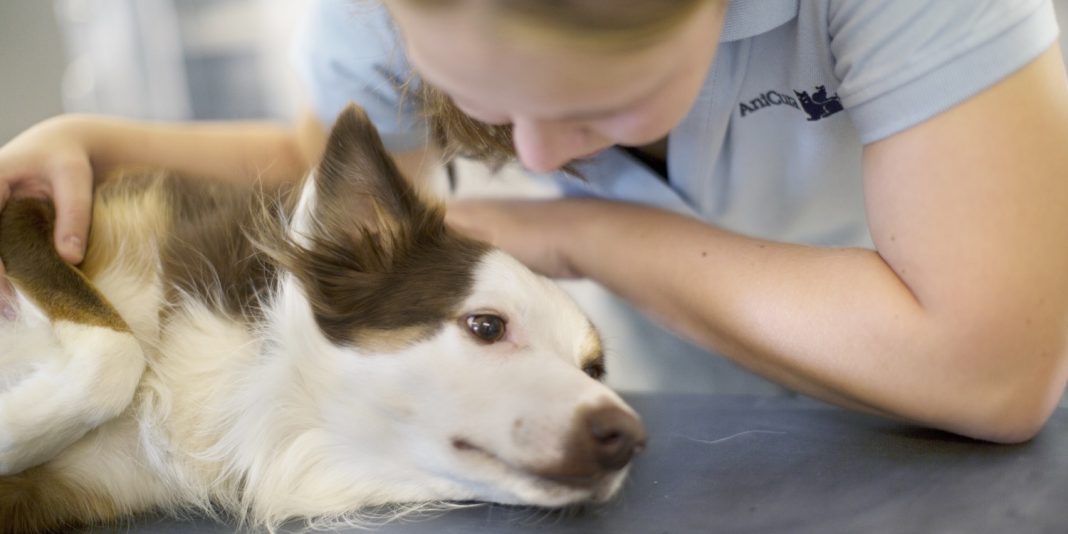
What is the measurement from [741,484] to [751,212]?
66 cm

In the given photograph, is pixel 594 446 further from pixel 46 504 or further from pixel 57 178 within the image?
pixel 57 178

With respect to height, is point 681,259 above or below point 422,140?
below

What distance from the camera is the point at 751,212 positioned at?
1749 millimetres

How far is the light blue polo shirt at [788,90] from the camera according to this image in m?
1.14

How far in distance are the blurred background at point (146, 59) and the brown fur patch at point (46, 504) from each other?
8.86 feet

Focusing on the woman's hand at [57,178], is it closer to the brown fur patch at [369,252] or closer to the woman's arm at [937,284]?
the brown fur patch at [369,252]

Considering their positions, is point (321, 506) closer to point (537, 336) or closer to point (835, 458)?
point (537, 336)

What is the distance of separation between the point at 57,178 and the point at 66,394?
1.39 feet

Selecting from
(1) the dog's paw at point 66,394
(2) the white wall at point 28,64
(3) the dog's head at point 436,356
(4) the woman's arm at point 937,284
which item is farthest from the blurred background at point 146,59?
(4) the woman's arm at point 937,284

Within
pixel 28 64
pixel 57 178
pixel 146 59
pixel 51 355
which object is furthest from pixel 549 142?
pixel 146 59

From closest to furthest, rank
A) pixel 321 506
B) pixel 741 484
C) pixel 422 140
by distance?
pixel 741 484, pixel 321 506, pixel 422 140

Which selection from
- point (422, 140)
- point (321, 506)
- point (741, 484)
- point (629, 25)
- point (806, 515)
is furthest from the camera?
point (422, 140)

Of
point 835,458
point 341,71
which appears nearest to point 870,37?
point 835,458

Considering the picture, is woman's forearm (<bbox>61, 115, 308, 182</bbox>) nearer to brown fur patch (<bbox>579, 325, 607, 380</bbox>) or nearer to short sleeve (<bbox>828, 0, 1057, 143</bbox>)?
brown fur patch (<bbox>579, 325, 607, 380</bbox>)
